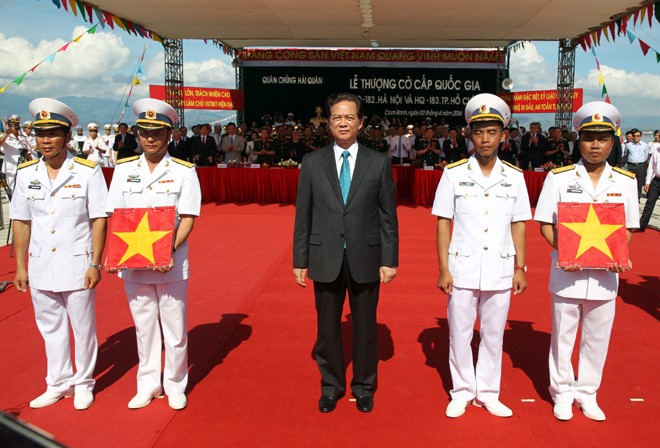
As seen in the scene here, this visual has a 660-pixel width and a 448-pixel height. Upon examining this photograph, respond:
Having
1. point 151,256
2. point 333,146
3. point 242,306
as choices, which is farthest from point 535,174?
point 151,256

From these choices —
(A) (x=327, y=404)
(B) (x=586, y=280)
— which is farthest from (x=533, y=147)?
(A) (x=327, y=404)

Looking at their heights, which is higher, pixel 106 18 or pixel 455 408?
pixel 106 18

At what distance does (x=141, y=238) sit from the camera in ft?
8.90

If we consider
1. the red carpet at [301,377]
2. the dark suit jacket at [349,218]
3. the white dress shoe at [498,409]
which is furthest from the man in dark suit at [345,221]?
the white dress shoe at [498,409]

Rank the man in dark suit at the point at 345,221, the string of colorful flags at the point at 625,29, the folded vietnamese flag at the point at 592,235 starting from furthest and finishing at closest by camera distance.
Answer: the string of colorful flags at the point at 625,29, the man in dark suit at the point at 345,221, the folded vietnamese flag at the point at 592,235

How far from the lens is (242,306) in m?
4.62

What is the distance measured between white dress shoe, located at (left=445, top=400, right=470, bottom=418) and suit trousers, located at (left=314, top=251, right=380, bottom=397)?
0.42 meters

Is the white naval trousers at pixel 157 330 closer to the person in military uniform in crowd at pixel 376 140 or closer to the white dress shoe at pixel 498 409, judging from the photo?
the white dress shoe at pixel 498 409

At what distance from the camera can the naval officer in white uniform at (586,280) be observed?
2.69 m

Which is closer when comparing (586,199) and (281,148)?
(586,199)

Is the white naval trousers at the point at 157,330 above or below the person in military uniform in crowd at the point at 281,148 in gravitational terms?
below

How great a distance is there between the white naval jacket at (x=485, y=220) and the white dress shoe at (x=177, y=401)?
5.18 feet

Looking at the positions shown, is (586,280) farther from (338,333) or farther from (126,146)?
(126,146)

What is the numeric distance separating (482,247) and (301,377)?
1.37 meters
